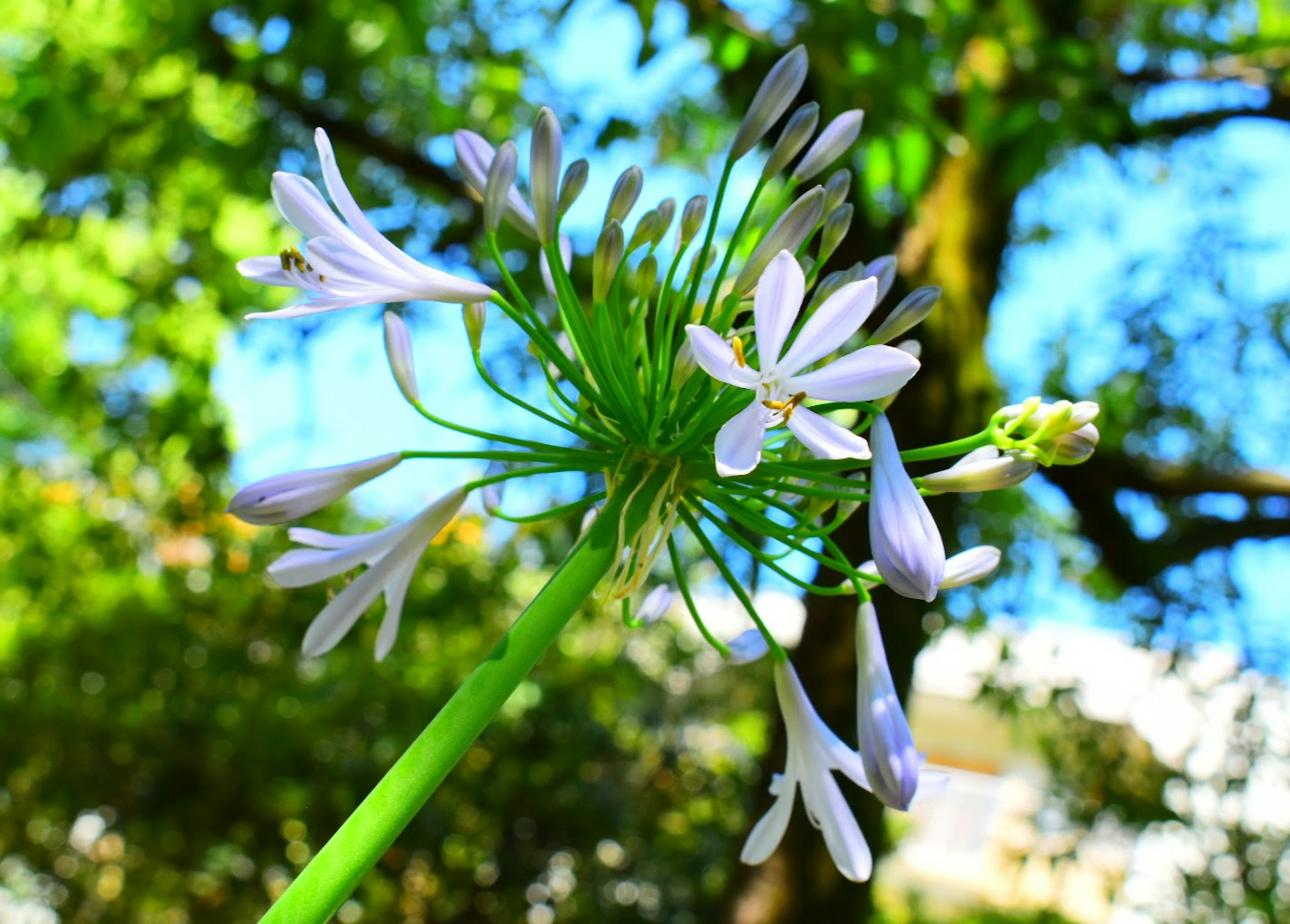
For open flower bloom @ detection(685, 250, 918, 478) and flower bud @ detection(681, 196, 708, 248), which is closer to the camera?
open flower bloom @ detection(685, 250, 918, 478)

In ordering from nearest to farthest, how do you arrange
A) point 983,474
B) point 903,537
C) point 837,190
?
point 903,537, point 983,474, point 837,190

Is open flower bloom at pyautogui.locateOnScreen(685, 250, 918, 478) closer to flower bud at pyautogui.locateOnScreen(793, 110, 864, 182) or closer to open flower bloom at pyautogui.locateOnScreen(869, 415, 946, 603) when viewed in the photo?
open flower bloom at pyautogui.locateOnScreen(869, 415, 946, 603)

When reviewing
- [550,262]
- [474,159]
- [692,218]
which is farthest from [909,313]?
[474,159]

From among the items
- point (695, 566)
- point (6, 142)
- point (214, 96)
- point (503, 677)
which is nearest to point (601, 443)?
point (503, 677)

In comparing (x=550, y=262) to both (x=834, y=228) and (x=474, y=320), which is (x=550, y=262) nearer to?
(x=474, y=320)

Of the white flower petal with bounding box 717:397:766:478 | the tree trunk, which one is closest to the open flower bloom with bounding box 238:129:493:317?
the white flower petal with bounding box 717:397:766:478
